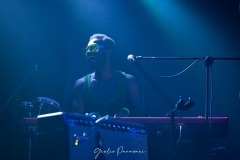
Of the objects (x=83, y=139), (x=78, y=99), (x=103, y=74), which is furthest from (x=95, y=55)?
(x=83, y=139)

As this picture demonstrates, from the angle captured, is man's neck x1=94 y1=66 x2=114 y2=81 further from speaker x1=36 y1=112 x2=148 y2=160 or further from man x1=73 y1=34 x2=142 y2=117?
speaker x1=36 y1=112 x2=148 y2=160

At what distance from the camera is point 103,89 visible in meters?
5.08

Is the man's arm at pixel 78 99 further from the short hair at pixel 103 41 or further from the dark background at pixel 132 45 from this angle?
the dark background at pixel 132 45

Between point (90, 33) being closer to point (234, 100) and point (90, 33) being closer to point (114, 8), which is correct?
point (114, 8)

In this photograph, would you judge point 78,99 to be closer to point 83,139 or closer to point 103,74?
point 103,74

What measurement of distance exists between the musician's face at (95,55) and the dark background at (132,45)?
964 millimetres

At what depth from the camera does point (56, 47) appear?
6.30 m

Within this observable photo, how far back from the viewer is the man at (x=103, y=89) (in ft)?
15.9

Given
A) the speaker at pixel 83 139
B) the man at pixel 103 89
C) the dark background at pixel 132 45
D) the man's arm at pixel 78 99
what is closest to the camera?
A: the speaker at pixel 83 139

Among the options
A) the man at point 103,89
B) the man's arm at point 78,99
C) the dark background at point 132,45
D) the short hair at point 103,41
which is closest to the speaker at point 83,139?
the man at point 103,89

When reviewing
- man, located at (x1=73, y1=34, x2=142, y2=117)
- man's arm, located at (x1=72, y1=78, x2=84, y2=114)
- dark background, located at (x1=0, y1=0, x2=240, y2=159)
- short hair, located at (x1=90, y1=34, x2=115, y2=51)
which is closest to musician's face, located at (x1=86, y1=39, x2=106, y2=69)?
man, located at (x1=73, y1=34, x2=142, y2=117)

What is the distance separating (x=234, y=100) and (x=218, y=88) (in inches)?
12.5

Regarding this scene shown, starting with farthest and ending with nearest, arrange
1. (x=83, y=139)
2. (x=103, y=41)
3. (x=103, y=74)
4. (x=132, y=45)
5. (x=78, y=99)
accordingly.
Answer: (x=132, y=45), (x=103, y=41), (x=103, y=74), (x=78, y=99), (x=83, y=139)

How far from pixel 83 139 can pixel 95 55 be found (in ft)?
7.65
